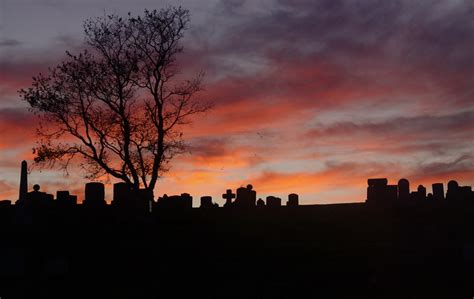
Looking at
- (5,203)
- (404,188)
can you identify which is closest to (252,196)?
(404,188)

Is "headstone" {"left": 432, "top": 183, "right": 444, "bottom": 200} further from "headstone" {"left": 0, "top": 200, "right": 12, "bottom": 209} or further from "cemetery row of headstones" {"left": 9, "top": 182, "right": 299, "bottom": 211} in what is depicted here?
"headstone" {"left": 0, "top": 200, "right": 12, "bottom": 209}

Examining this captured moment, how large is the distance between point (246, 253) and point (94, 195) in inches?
255

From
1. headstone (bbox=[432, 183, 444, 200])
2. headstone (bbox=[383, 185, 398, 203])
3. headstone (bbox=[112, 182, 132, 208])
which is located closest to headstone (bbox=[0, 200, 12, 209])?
headstone (bbox=[112, 182, 132, 208])

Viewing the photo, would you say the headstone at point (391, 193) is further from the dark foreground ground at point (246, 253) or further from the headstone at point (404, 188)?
the dark foreground ground at point (246, 253)

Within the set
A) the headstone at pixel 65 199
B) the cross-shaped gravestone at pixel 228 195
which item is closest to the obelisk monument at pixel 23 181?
the headstone at pixel 65 199

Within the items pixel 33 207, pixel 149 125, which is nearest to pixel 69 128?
pixel 149 125

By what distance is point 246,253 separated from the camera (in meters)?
26.2

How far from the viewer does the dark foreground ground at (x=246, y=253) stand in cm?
2447

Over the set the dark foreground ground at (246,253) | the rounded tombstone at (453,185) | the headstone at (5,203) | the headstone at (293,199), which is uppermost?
the rounded tombstone at (453,185)

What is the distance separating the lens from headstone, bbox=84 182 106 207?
2908 cm

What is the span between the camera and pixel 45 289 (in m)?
24.3

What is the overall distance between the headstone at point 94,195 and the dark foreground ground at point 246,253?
73 centimetres

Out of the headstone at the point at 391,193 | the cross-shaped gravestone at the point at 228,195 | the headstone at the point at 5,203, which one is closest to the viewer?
the headstone at the point at 5,203

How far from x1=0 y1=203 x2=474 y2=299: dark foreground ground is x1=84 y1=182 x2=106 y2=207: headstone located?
2.38ft
